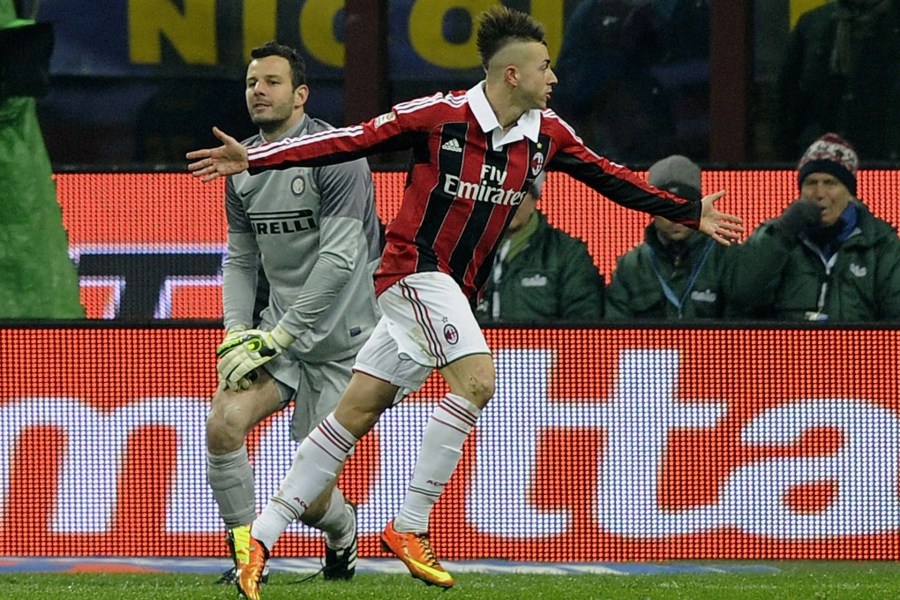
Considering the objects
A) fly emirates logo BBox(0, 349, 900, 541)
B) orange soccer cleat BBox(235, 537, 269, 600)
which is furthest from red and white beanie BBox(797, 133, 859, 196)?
orange soccer cleat BBox(235, 537, 269, 600)

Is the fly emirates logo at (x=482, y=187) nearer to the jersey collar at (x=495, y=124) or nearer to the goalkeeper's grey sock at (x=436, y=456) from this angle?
the jersey collar at (x=495, y=124)

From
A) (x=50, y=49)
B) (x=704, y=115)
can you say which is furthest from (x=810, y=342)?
(x=50, y=49)

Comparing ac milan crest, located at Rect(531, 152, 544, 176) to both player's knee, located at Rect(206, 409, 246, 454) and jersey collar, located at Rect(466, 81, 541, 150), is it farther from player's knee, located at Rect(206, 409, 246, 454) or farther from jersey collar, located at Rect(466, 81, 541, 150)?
player's knee, located at Rect(206, 409, 246, 454)

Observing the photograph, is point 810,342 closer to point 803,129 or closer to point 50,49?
point 803,129

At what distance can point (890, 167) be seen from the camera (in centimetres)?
1114

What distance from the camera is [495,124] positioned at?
793 cm

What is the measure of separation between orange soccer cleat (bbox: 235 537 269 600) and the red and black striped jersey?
105 centimetres

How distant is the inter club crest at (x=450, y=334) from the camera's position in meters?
7.81

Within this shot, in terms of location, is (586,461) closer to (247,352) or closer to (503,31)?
(247,352)

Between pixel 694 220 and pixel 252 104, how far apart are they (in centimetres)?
191

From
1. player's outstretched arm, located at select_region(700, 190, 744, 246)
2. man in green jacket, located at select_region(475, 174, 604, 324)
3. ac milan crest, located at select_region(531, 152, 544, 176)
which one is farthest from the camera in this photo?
man in green jacket, located at select_region(475, 174, 604, 324)

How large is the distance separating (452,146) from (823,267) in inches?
120

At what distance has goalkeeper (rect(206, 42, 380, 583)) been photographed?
8.79 metres

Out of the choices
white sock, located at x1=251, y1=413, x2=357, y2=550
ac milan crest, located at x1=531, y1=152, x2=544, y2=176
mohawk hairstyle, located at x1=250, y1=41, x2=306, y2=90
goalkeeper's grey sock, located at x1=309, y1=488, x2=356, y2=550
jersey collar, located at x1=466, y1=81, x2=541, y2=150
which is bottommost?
goalkeeper's grey sock, located at x1=309, y1=488, x2=356, y2=550
